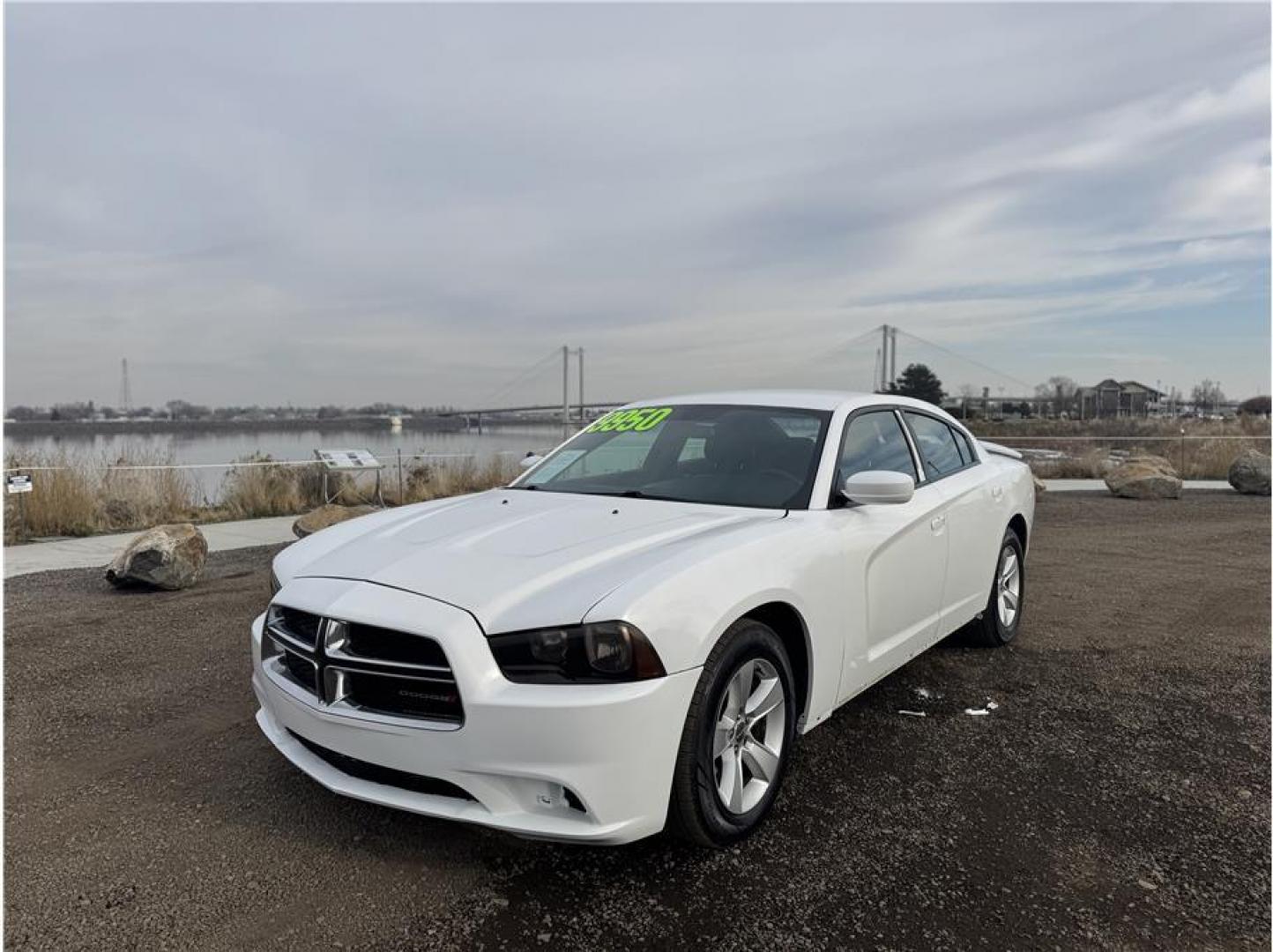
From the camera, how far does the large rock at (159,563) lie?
6730 millimetres

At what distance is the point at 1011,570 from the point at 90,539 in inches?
369

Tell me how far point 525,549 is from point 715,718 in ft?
2.86

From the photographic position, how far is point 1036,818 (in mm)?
3088

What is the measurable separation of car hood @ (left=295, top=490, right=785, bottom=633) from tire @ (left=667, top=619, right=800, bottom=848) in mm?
411

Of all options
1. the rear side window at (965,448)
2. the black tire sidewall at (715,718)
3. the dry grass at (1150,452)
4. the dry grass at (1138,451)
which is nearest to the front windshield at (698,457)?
the black tire sidewall at (715,718)

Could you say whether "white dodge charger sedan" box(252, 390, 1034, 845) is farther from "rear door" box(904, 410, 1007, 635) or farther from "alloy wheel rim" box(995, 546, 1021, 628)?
"alloy wheel rim" box(995, 546, 1021, 628)

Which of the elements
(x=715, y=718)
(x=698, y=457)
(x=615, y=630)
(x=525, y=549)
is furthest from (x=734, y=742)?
(x=698, y=457)

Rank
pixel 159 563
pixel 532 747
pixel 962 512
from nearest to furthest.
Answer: pixel 532 747
pixel 962 512
pixel 159 563

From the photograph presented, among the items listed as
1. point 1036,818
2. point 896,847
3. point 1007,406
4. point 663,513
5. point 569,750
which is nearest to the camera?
point 569,750

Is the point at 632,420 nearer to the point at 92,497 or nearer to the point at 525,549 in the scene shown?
the point at 525,549

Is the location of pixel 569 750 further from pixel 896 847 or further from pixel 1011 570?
pixel 1011 570

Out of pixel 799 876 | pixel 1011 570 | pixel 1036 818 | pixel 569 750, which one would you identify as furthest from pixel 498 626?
pixel 1011 570

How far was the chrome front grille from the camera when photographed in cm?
252

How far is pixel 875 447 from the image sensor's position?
4.15m
